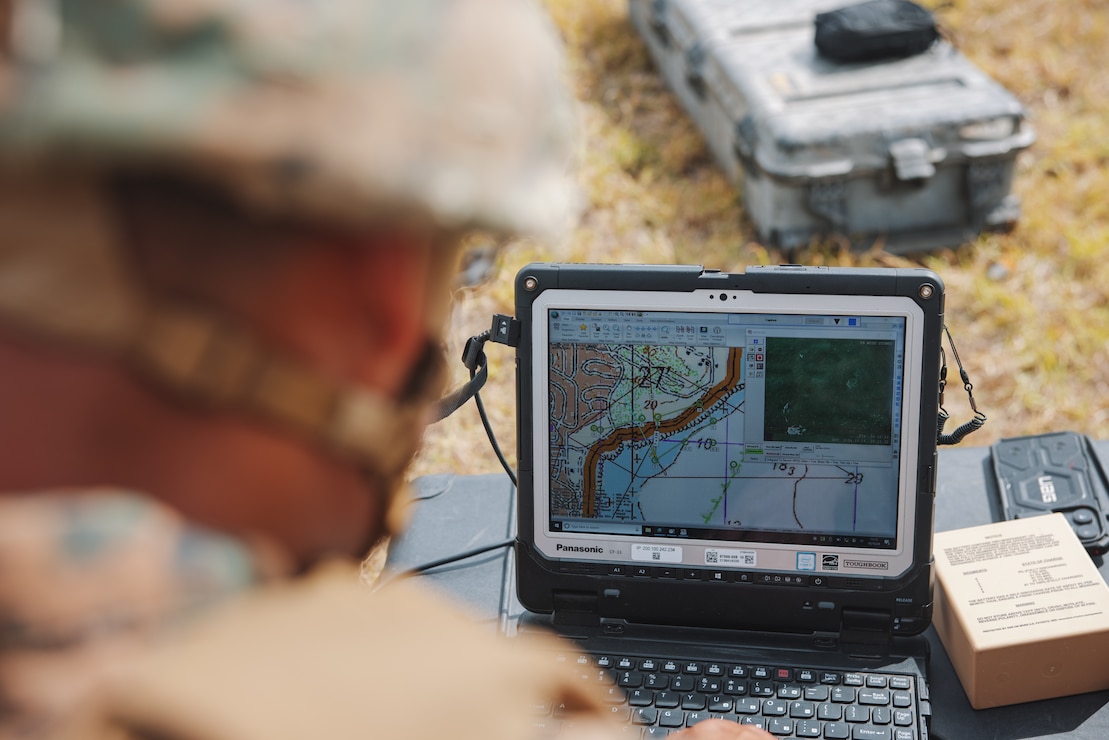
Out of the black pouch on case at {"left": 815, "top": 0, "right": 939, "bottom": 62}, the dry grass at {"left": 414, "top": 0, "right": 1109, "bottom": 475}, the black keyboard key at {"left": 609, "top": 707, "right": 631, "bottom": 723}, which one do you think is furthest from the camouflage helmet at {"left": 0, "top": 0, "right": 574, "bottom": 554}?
the black pouch on case at {"left": 815, "top": 0, "right": 939, "bottom": 62}

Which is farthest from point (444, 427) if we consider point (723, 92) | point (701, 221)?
point (723, 92)

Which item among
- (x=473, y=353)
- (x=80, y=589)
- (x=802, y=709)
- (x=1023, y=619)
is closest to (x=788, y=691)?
(x=802, y=709)

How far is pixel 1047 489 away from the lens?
1449 millimetres

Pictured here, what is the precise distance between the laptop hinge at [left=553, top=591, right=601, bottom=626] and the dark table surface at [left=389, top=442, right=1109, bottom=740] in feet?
0.24

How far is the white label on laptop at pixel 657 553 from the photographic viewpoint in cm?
127

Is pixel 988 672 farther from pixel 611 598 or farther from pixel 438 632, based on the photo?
pixel 438 632

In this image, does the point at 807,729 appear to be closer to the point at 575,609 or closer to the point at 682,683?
the point at 682,683

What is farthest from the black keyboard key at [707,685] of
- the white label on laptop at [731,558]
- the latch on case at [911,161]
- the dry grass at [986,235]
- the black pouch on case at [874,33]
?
the black pouch on case at [874,33]

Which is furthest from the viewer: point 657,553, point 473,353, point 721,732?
point 473,353

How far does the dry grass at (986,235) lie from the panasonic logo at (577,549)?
873 millimetres

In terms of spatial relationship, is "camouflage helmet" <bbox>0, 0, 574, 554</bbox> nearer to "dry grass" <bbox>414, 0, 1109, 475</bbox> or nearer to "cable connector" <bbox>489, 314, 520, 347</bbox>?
"cable connector" <bbox>489, 314, 520, 347</bbox>

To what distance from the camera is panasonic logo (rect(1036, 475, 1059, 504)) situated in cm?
143

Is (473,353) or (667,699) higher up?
(473,353)

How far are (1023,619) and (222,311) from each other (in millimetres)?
1034
